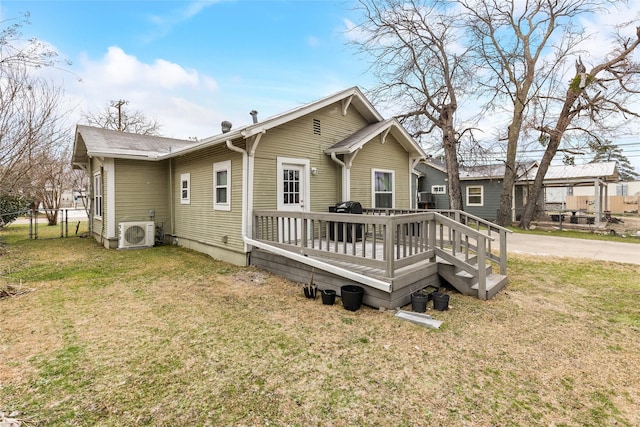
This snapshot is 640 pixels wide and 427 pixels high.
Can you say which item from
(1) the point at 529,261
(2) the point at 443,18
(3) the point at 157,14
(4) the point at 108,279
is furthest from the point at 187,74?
(1) the point at 529,261

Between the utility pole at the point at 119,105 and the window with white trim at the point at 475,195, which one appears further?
the utility pole at the point at 119,105

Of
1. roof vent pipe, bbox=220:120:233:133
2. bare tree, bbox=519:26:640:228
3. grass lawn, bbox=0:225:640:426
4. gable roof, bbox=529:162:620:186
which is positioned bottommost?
grass lawn, bbox=0:225:640:426

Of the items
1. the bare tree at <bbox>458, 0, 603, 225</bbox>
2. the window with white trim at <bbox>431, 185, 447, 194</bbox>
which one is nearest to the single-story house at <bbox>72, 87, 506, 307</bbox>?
the bare tree at <bbox>458, 0, 603, 225</bbox>

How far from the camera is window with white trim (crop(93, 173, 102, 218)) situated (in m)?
11.0

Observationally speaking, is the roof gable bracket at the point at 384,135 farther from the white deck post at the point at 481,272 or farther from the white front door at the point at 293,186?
the white deck post at the point at 481,272

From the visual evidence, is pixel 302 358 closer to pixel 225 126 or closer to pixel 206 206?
pixel 206 206

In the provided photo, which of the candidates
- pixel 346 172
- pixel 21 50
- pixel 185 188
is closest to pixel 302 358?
pixel 346 172

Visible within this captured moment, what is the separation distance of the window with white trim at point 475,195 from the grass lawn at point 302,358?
1419 cm

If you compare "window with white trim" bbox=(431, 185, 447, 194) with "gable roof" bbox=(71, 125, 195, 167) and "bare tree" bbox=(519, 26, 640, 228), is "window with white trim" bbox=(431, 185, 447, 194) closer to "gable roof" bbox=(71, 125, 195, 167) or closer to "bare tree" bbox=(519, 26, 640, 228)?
"bare tree" bbox=(519, 26, 640, 228)

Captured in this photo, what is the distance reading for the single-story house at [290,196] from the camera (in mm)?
5090

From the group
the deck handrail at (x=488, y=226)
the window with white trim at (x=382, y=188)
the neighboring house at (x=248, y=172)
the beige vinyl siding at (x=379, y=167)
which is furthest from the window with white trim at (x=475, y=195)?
the window with white trim at (x=382, y=188)

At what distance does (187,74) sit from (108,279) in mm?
15598

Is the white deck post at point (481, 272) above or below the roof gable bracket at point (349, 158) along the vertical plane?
below

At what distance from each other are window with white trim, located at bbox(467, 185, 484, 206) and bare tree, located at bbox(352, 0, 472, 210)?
4292mm
